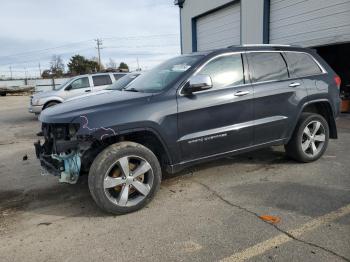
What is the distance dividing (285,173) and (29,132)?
8.43 metres

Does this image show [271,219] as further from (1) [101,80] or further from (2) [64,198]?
(1) [101,80]

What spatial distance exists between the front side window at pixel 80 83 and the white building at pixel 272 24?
6.27 metres

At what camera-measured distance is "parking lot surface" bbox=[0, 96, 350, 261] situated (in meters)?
3.14

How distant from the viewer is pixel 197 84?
4.19 m

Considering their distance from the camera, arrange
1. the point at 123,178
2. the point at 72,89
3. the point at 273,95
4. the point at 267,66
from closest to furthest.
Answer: the point at 123,178 → the point at 273,95 → the point at 267,66 → the point at 72,89

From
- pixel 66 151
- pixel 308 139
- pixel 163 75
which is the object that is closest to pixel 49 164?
pixel 66 151

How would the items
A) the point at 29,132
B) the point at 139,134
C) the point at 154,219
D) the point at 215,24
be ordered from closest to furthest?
the point at 154,219, the point at 139,134, the point at 29,132, the point at 215,24

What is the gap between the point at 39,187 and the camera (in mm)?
5160

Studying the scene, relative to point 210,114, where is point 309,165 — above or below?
below

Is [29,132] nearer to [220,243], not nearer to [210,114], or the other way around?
[210,114]

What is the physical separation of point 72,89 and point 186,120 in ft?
33.7

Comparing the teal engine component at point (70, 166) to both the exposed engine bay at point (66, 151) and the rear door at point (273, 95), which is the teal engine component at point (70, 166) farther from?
the rear door at point (273, 95)

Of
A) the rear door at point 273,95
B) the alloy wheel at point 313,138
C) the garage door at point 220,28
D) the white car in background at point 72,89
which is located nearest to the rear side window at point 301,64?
the rear door at point 273,95

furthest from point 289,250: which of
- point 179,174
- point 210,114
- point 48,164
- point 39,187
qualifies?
point 39,187
